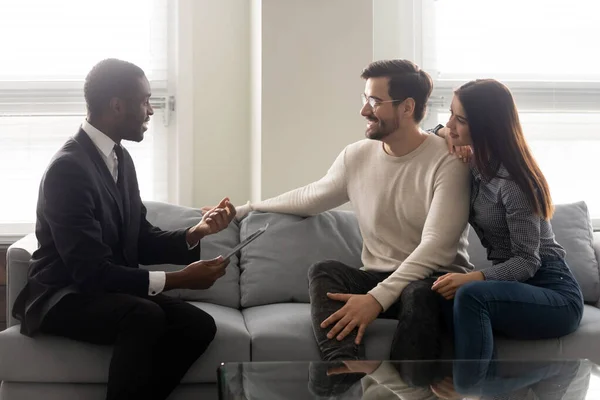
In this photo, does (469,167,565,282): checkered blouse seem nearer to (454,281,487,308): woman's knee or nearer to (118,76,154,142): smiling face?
(454,281,487,308): woman's knee

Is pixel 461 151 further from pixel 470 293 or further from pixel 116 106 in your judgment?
pixel 116 106

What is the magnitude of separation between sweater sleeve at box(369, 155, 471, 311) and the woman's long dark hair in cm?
10

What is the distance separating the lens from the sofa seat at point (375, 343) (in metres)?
2.84

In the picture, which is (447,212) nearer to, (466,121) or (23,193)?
(466,121)

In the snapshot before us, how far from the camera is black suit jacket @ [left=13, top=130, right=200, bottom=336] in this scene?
2.67 meters

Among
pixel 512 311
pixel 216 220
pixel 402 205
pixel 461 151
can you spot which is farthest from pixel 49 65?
pixel 512 311

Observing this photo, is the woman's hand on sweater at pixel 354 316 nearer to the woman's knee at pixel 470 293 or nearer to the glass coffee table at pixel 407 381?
the woman's knee at pixel 470 293

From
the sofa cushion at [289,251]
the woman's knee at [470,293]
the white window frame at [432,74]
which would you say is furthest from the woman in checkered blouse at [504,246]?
the white window frame at [432,74]

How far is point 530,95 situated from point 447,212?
1.59 meters

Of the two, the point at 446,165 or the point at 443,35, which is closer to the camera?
the point at 446,165

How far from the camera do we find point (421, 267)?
2938 millimetres

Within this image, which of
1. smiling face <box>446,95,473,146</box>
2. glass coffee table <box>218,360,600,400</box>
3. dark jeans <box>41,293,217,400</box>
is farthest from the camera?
smiling face <box>446,95,473,146</box>

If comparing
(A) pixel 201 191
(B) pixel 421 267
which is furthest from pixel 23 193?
(B) pixel 421 267

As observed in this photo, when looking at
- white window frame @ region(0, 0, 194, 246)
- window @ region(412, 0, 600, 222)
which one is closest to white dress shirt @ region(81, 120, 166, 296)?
white window frame @ region(0, 0, 194, 246)
